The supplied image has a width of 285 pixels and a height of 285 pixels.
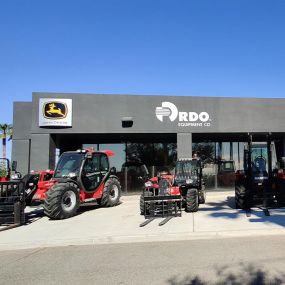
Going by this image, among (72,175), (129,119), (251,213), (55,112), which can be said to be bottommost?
(251,213)

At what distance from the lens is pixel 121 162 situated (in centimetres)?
2311

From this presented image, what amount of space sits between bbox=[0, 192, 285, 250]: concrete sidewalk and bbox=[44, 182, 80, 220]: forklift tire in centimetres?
27

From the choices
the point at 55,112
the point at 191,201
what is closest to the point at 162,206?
the point at 191,201

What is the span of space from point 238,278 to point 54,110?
1555 centimetres

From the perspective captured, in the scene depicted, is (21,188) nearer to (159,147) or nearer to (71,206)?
(71,206)

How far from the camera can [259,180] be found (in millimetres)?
14227

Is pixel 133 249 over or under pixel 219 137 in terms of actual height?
under

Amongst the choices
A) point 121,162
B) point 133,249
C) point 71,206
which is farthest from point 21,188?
point 121,162

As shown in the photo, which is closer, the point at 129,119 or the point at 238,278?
the point at 238,278

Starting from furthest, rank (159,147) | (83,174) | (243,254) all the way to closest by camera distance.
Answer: (159,147) → (83,174) → (243,254)

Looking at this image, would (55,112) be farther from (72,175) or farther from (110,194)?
(72,175)

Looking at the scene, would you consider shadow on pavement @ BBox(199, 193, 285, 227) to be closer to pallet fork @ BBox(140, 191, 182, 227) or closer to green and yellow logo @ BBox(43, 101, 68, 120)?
pallet fork @ BBox(140, 191, 182, 227)

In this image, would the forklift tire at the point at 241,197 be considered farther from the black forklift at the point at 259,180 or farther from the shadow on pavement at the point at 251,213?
the shadow on pavement at the point at 251,213

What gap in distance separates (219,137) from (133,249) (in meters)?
15.9
